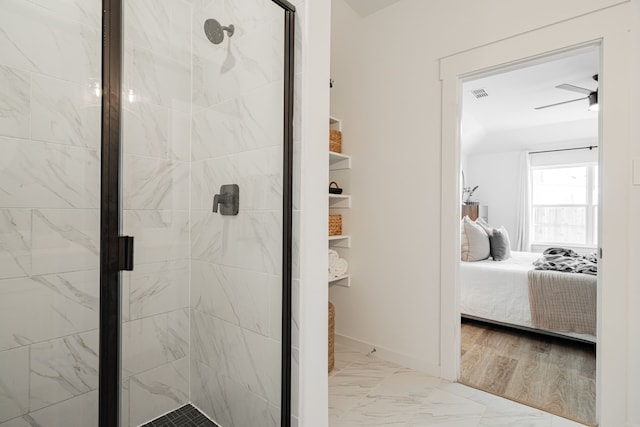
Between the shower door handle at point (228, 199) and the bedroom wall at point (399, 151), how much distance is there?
1473 millimetres

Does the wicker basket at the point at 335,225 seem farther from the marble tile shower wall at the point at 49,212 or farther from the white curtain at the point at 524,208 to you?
the white curtain at the point at 524,208

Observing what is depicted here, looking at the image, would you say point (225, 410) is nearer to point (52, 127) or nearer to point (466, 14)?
point (52, 127)

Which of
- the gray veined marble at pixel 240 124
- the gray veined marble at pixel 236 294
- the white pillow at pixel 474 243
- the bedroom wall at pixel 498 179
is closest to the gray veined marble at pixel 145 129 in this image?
the gray veined marble at pixel 240 124

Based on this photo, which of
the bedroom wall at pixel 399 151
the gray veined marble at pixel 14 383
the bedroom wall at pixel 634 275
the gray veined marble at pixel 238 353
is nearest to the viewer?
the gray veined marble at pixel 14 383

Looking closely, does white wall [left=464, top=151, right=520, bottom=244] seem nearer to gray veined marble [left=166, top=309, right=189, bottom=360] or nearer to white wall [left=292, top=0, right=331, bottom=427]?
white wall [left=292, top=0, right=331, bottom=427]

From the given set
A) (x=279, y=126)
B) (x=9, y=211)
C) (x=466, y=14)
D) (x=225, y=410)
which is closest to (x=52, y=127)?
(x=9, y=211)

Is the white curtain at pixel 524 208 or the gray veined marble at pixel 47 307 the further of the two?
the white curtain at pixel 524 208

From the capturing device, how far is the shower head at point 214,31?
1287mm

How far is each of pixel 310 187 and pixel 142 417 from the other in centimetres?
113

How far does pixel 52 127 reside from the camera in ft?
3.45

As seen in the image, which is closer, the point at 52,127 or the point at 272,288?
the point at 52,127

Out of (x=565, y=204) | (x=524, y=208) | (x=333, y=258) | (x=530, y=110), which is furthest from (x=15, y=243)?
(x=565, y=204)

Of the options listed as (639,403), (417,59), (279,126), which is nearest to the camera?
(279,126)

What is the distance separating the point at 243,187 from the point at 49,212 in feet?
2.06
